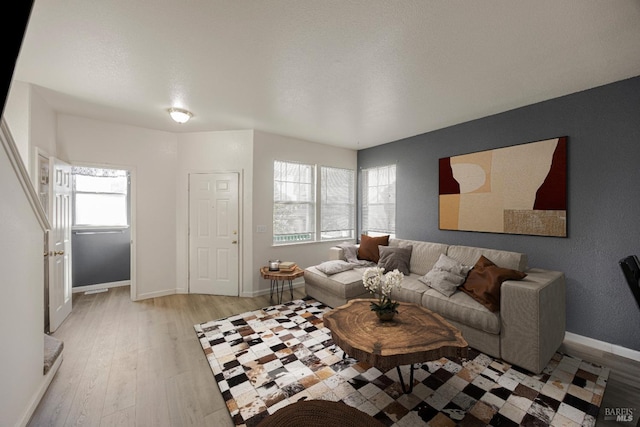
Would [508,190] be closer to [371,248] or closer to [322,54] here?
[371,248]

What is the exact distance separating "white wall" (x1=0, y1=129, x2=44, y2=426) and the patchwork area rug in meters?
1.18

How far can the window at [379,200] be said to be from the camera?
16.0 feet

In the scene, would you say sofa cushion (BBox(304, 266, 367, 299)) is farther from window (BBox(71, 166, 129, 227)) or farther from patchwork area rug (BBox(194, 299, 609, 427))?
window (BBox(71, 166, 129, 227))

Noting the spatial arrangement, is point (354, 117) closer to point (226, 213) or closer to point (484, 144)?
point (484, 144)

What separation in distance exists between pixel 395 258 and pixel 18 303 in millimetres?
3661

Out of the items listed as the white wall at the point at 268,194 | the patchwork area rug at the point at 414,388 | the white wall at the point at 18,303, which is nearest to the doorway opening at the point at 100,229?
the white wall at the point at 268,194

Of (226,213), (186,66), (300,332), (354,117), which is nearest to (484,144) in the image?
(354,117)

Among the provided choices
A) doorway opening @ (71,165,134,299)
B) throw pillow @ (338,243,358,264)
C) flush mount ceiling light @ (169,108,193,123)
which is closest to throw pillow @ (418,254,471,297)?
throw pillow @ (338,243,358,264)

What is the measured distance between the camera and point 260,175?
14.0ft

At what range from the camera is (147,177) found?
407cm

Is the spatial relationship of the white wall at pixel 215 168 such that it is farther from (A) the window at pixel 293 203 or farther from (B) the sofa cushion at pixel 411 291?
(B) the sofa cushion at pixel 411 291

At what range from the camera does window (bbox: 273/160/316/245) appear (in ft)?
14.9

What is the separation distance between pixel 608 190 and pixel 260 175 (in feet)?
13.7

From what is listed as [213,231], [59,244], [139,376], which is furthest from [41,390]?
[213,231]
